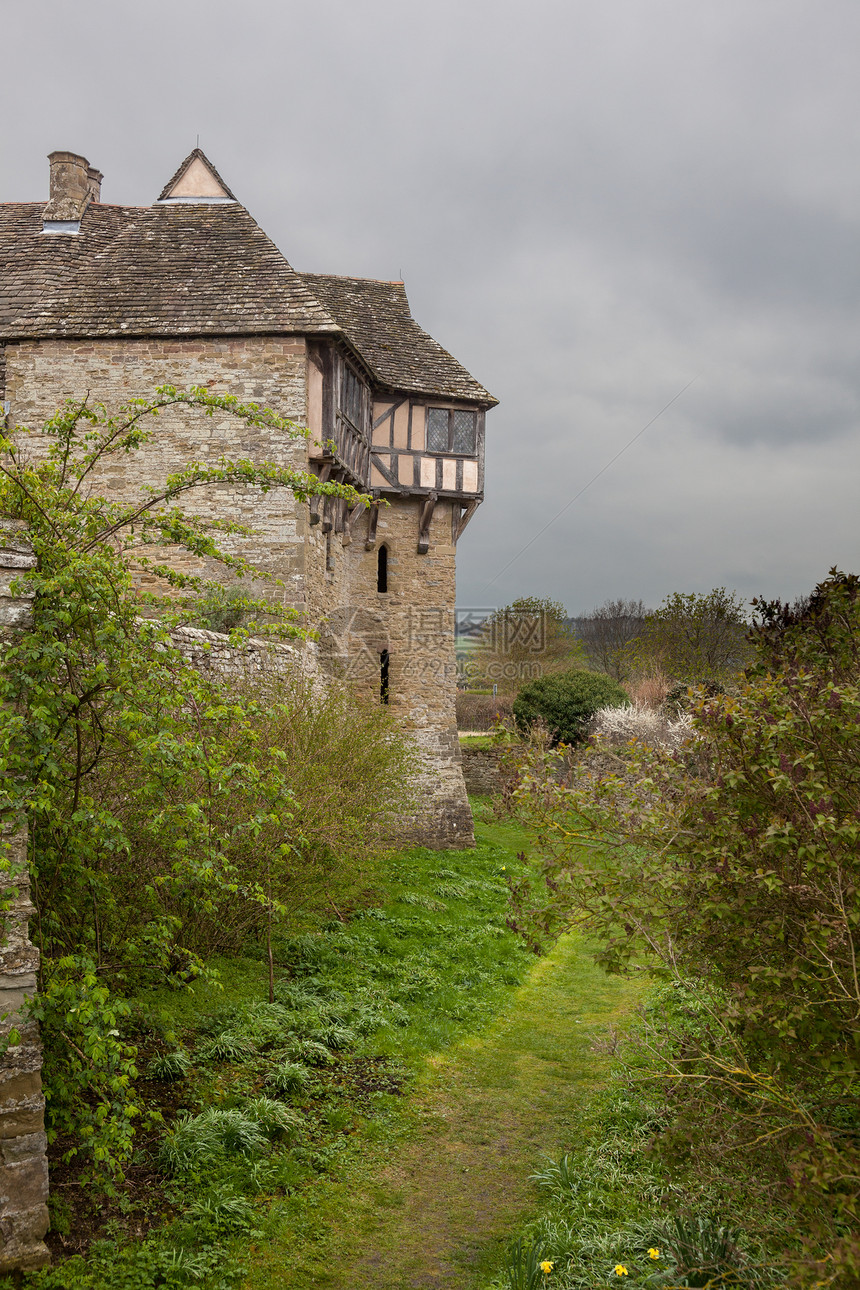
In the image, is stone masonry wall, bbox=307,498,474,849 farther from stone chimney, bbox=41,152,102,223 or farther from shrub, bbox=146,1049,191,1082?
shrub, bbox=146,1049,191,1082

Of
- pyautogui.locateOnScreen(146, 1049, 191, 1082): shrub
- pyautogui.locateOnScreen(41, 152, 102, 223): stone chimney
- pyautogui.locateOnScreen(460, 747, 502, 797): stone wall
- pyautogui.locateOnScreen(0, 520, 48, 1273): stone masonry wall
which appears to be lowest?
pyautogui.locateOnScreen(460, 747, 502, 797): stone wall

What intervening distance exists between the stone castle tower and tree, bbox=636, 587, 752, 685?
355 inches

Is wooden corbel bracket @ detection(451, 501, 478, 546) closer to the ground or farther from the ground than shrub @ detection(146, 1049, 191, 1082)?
farther from the ground

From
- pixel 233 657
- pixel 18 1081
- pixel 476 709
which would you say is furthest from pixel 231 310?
pixel 476 709

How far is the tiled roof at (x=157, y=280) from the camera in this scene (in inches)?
521

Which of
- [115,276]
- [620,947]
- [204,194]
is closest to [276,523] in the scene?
[115,276]

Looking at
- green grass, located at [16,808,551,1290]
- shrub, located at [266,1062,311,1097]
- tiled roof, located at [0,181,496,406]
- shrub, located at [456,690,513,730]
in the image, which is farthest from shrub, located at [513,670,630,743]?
shrub, located at [266,1062,311,1097]

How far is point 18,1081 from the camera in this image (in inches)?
154

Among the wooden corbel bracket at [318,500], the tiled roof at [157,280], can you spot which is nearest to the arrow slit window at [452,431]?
the wooden corbel bracket at [318,500]

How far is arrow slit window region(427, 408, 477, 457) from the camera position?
55.4ft

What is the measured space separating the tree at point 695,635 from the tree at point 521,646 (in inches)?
403

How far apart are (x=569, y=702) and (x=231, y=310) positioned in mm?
13389

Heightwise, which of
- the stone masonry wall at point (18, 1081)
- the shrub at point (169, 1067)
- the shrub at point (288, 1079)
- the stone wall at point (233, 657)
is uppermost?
the stone wall at point (233, 657)

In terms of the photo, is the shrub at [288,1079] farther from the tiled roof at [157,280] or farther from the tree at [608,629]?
the tree at [608,629]
